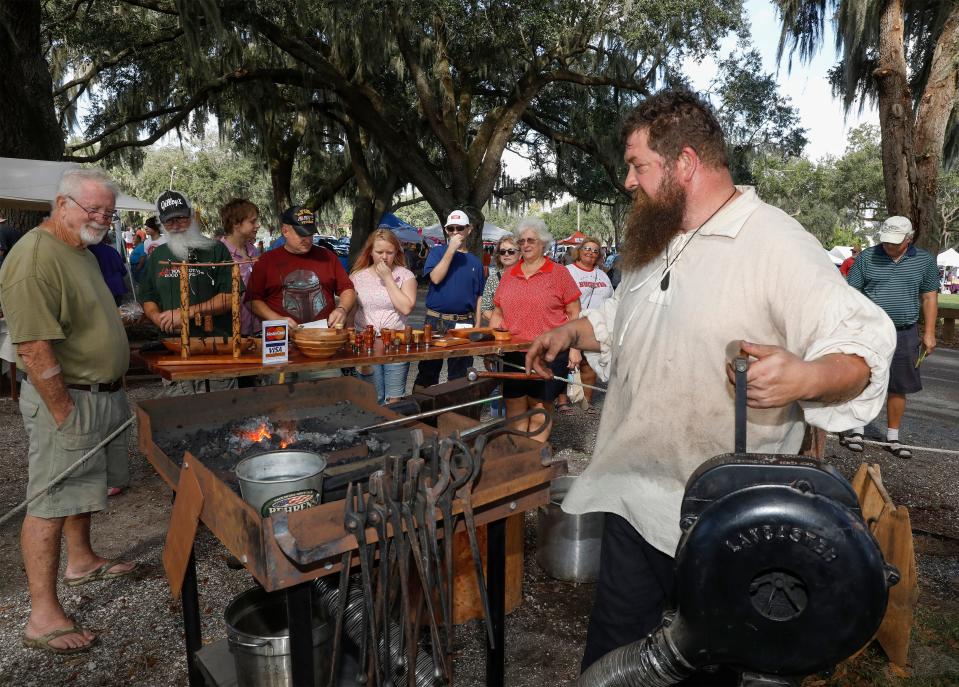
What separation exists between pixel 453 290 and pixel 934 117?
28.3ft

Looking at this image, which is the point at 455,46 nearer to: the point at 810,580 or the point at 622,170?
the point at 622,170

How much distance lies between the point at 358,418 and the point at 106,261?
312 centimetres

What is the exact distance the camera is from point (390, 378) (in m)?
5.23

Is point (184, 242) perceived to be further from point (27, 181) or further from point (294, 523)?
point (27, 181)

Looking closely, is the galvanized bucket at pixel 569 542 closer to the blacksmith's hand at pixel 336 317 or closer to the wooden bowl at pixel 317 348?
the wooden bowl at pixel 317 348

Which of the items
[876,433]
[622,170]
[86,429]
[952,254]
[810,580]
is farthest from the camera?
[952,254]

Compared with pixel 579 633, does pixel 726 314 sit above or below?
above

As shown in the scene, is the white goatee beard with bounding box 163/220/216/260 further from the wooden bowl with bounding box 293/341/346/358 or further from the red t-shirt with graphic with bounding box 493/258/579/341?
the red t-shirt with graphic with bounding box 493/258/579/341

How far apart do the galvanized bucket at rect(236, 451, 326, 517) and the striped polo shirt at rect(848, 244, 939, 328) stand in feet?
16.6

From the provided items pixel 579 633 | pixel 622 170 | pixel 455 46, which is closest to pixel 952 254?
pixel 622 170

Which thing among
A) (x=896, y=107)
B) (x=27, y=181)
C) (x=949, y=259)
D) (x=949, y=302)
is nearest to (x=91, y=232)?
(x=27, y=181)

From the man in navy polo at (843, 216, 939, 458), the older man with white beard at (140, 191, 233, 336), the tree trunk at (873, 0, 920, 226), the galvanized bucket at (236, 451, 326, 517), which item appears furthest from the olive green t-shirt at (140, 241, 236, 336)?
the tree trunk at (873, 0, 920, 226)

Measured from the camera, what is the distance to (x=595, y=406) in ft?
23.3

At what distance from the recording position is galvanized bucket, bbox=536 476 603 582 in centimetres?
329
